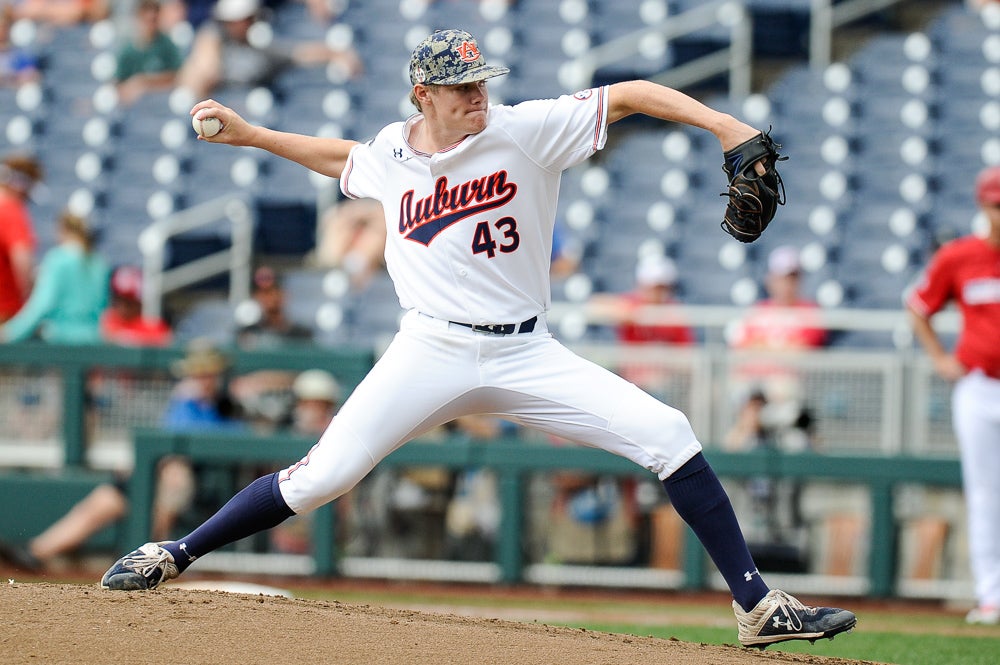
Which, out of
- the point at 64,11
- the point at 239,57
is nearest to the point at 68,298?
the point at 239,57

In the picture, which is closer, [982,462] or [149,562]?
[149,562]

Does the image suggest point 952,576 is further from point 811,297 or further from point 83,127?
point 83,127

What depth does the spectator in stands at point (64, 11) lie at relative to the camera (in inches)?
541

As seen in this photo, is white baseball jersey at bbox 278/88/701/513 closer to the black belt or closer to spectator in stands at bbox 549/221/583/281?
the black belt

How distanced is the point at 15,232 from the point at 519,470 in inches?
137

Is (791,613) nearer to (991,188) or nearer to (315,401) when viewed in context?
(991,188)

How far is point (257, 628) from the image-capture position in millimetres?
4309

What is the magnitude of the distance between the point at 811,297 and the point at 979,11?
3288 millimetres

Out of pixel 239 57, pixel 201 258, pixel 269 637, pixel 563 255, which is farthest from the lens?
pixel 239 57

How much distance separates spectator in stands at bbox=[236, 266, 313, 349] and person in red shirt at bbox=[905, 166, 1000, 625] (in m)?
3.92

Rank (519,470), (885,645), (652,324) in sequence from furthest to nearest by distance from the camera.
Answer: (652,324) → (519,470) → (885,645)

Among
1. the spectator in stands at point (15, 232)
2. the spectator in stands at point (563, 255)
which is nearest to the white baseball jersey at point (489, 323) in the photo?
the spectator in stands at point (15, 232)

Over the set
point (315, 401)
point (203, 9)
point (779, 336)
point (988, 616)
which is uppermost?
point (203, 9)

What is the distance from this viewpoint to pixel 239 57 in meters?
12.4
